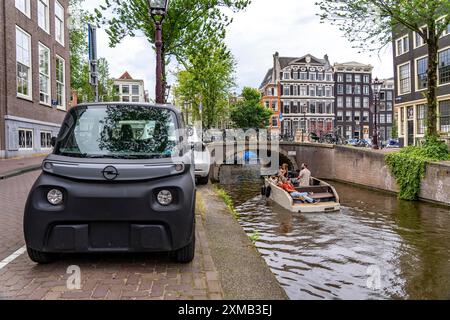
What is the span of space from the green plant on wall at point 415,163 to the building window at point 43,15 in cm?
2377

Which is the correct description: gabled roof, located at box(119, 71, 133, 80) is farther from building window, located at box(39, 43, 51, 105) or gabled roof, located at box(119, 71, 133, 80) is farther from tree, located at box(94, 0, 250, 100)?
tree, located at box(94, 0, 250, 100)

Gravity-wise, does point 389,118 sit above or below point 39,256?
above

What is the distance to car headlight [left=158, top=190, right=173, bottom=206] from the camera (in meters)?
3.70

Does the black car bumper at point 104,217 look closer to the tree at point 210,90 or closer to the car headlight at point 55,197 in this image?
the car headlight at point 55,197

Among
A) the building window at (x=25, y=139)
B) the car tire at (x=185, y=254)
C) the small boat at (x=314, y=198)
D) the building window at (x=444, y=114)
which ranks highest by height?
the building window at (x=444, y=114)

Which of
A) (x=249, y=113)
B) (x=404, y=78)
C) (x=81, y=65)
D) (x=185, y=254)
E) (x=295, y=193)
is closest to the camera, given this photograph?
(x=185, y=254)

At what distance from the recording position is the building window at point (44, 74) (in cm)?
2390

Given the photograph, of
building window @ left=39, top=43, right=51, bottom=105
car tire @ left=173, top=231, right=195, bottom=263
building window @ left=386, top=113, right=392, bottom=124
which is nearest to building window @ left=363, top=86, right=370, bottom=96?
building window @ left=386, top=113, right=392, bottom=124

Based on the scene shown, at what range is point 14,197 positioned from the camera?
880 cm

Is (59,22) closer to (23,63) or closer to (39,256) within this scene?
(23,63)

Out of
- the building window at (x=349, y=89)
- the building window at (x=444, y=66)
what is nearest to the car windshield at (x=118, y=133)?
the building window at (x=444, y=66)

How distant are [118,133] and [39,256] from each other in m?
1.59

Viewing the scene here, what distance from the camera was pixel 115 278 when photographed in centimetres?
Result: 369

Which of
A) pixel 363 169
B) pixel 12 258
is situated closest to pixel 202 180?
pixel 12 258
